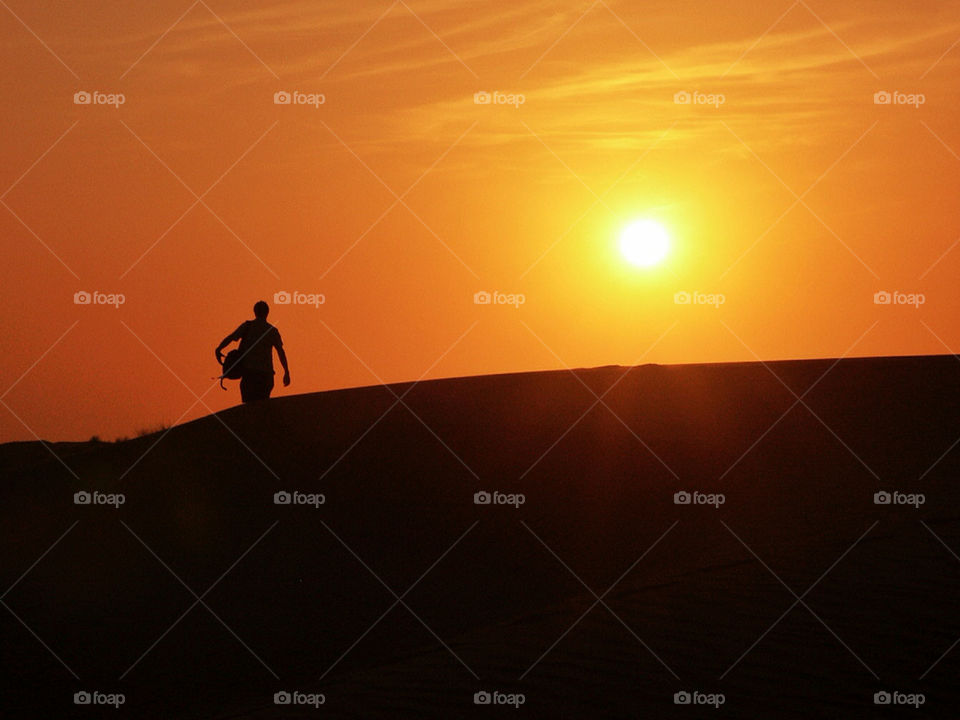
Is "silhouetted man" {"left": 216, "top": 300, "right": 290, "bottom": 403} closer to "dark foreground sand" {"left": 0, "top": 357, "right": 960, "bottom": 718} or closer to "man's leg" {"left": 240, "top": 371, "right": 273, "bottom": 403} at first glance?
"man's leg" {"left": 240, "top": 371, "right": 273, "bottom": 403}

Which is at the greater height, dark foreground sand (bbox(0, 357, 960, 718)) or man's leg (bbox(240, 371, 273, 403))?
man's leg (bbox(240, 371, 273, 403))

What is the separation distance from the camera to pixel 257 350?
15.6 metres

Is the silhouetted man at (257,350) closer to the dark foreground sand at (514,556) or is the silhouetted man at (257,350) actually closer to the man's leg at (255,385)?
the man's leg at (255,385)

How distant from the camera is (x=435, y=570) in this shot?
12.1m

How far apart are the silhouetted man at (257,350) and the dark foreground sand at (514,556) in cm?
57

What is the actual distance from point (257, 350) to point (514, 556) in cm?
495

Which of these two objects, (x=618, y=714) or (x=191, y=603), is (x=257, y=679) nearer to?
(x=191, y=603)

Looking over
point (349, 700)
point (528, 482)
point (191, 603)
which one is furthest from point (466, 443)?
point (349, 700)

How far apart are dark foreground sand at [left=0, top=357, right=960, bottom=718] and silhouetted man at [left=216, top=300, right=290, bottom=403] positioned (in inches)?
22.4

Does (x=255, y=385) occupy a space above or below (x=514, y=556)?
above

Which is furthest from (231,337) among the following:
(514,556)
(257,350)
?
(514,556)

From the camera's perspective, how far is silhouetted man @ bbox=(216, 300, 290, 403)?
15586 millimetres

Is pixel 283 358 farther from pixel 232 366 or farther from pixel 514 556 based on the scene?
pixel 514 556

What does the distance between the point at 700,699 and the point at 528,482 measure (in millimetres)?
7541
